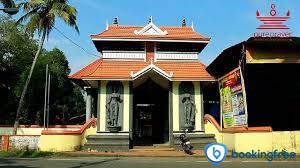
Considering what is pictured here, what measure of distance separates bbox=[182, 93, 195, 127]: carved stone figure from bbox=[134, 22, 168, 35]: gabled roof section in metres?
3.98

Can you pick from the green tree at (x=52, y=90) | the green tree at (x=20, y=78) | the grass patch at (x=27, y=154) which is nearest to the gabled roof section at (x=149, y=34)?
the grass patch at (x=27, y=154)

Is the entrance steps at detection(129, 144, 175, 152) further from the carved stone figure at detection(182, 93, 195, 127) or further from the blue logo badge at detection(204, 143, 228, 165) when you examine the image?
the blue logo badge at detection(204, 143, 228, 165)

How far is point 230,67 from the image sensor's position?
821 inches

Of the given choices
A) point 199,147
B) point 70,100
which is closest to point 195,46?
point 199,147

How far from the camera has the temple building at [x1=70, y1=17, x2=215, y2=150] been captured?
2116cm

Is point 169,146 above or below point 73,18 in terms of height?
below

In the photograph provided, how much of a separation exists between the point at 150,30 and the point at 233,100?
673 cm

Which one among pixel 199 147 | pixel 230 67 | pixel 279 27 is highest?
pixel 279 27

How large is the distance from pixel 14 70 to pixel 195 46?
21112 mm

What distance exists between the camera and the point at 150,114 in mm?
24750

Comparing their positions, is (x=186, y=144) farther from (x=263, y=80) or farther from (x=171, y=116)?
(x=263, y=80)

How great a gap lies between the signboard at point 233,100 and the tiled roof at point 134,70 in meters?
1.35

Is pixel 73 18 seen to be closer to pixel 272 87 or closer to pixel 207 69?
pixel 207 69

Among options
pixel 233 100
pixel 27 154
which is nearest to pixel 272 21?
pixel 233 100
